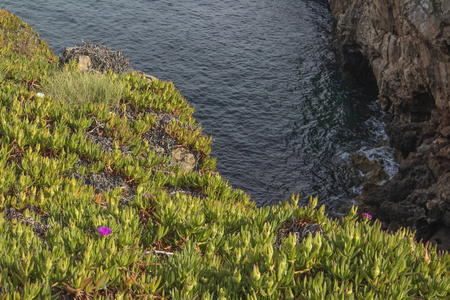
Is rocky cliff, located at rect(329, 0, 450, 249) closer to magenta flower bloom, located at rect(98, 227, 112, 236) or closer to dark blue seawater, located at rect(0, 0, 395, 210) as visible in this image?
dark blue seawater, located at rect(0, 0, 395, 210)

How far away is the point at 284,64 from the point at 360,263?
27.2 meters

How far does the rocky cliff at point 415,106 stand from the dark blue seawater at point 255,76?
217cm

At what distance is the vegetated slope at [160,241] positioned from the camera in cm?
426

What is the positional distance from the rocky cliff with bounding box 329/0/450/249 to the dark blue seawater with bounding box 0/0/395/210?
2.17 m

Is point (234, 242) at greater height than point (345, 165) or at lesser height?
greater

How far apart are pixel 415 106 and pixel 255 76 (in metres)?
11.3

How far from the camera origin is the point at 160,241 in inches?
226

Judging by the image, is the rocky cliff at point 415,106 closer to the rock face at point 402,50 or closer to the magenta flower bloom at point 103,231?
the rock face at point 402,50

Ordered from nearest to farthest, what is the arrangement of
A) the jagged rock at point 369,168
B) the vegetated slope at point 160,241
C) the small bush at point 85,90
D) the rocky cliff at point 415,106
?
the vegetated slope at point 160,241 → the small bush at point 85,90 → the rocky cliff at point 415,106 → the jagged rock at point 369,168

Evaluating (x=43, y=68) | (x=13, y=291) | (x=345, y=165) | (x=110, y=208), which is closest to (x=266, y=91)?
(x=345, y=165)

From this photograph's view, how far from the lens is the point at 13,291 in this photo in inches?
156

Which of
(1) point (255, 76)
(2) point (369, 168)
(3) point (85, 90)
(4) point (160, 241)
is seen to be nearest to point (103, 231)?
(4) point (160, 241)

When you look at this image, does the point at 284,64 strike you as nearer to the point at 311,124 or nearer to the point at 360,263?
the point at 311,124

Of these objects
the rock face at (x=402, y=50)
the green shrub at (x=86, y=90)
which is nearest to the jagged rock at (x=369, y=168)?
the rock face at (x=402, y=50)
